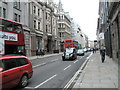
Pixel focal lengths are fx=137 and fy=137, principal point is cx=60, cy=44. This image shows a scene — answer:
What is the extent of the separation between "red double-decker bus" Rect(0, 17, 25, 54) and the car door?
545 centimetres

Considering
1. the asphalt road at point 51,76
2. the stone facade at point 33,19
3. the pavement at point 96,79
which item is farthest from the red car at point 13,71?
the stone facade at point 33,19

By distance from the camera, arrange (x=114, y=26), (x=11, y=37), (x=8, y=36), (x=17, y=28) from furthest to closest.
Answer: (x=114, y=26), (x=17, y=28), (x=11, y=37), (x=8, y=36)

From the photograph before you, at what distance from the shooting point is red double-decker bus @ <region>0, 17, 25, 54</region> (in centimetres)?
1141

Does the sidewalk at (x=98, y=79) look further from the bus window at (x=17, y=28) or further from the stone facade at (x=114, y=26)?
the bus window at (x=17, y=28)

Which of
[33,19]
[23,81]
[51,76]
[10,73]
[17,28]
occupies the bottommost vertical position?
[51,76]

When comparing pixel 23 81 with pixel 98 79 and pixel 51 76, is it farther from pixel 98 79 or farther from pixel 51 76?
pixel 98 79

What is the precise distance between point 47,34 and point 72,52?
21897 millimetres

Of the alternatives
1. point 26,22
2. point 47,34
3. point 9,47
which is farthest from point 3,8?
point 47,34

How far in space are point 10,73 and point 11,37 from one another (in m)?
7.14

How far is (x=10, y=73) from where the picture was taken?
5.74m

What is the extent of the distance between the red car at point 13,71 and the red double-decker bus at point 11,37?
4.89m

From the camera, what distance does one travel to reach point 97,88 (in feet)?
20.4

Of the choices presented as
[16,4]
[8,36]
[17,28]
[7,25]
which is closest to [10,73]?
[8,36]

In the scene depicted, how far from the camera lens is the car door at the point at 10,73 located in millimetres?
5445
